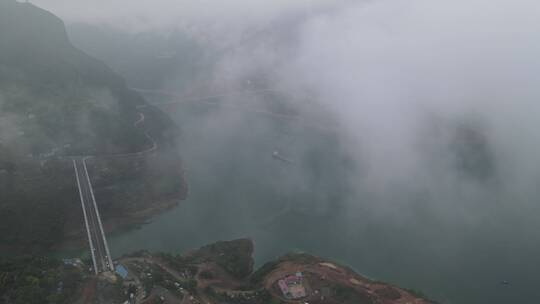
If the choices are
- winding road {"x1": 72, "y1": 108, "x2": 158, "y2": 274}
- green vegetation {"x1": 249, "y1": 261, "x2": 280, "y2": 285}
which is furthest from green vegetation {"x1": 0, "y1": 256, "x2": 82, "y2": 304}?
green vegetation {"x1": 249, "y1": 261, "x2": 280, "y2": 285}

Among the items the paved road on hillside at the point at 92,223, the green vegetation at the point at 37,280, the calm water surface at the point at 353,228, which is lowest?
the green vegetation at the point at 37,280

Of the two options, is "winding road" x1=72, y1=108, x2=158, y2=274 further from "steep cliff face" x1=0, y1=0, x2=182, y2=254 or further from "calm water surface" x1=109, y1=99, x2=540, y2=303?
"calm water surface" x1=109, y1=99, x2=540, y2=303

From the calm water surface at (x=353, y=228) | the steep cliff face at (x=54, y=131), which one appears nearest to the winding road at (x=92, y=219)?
the steep cliff face at (x=54, y=131)

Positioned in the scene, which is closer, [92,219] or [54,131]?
[92,219]

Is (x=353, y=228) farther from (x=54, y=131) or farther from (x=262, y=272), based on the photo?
(x=54, y=131)

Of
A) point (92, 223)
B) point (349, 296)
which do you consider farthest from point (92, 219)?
point (349, 296)

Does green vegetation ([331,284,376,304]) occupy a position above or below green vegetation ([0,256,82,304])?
above

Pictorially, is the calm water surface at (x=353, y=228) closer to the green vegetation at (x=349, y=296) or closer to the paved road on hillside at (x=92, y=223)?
the paved road on hillside at (x=92, y=223)

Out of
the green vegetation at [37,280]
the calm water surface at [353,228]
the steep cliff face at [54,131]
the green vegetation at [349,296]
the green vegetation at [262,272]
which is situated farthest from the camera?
the steep cliff face at [54,131]

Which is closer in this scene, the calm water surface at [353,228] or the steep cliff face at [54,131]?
the calm water surface at [353,228]

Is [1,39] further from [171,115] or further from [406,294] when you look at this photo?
[406,294]

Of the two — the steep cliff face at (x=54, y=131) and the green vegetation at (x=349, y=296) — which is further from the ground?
the steep cliff face at (x=54, y=131)
